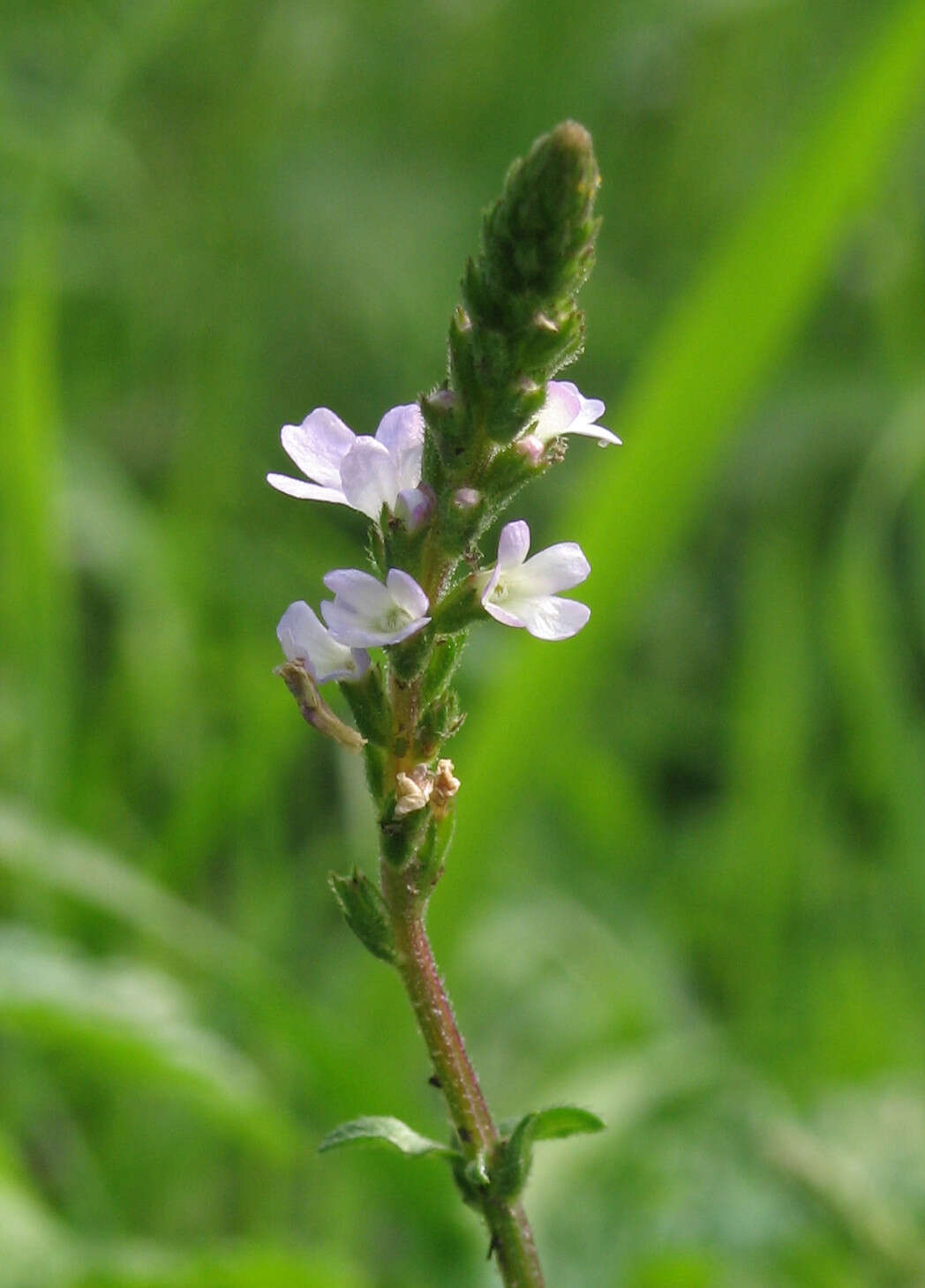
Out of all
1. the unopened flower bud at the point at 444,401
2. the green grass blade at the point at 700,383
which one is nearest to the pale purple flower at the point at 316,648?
the unopened flower bud at the point at 444,401

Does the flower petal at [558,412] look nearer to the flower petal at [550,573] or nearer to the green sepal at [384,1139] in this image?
the flower petal at [550,573]

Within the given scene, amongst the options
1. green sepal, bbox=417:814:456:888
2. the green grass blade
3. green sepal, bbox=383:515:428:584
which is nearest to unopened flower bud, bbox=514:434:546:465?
green sepal, bbox=383:515:428:584

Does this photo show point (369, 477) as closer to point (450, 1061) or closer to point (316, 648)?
point (316, 648)

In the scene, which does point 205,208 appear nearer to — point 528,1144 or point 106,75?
point 106,75

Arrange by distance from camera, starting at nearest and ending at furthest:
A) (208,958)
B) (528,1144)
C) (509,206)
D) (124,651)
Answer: (509,206) → (528,1144) → (208,958) → (124,651)

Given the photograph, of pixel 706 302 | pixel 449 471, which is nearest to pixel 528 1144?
pixel 449 471
